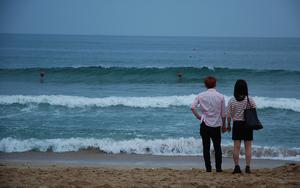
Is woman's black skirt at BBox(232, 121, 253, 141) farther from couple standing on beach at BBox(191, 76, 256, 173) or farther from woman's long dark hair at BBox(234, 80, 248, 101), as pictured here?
woman's long dark hair at BBox(234, 80, 248, 101)

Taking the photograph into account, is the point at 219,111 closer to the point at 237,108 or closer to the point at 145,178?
the point at 237,108

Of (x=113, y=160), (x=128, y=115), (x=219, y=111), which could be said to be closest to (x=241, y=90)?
(x=219, y=111)

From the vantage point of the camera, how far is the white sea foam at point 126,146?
11.6 metres

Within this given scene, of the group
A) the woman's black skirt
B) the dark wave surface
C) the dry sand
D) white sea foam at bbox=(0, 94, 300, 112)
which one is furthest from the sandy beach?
the dark wave surface

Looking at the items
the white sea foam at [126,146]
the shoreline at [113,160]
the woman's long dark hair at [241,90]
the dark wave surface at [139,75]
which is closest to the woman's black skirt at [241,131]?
the woman's long dark hair at [241,90]

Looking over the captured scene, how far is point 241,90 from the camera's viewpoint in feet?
22.9

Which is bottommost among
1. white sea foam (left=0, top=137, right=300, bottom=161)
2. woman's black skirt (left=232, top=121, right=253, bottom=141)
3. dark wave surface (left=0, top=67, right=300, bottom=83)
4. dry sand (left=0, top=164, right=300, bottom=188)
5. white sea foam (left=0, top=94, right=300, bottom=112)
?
dry sand (left=0, top=164, right=300, bottom=188)

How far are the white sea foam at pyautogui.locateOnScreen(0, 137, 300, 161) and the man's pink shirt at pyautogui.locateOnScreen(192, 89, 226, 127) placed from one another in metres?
4.39

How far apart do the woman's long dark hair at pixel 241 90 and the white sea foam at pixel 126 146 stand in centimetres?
444

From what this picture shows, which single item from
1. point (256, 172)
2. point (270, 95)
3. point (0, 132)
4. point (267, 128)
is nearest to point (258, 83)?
point (270, 95)

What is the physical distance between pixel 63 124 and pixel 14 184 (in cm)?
820

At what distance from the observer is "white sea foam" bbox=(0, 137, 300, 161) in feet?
37.9

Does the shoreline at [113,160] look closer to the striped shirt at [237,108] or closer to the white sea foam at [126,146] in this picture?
the white sea foam at [126,146]

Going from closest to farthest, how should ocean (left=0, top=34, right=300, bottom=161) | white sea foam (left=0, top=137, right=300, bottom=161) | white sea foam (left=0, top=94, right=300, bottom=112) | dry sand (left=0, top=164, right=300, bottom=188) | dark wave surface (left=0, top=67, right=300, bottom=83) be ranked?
1. dry sand (left=0, top=164, right=300, bottom=188)
2. white sea foam (left=0, top=137, right=300, bottom=161)
3. ocean (left=0, top=34, right=300, bottom=161)
4. white sea foam (left=0, top=94, right=300, bottom=112)
5. dark wave surface (left=0, top=67, right=300, bottom=83)
